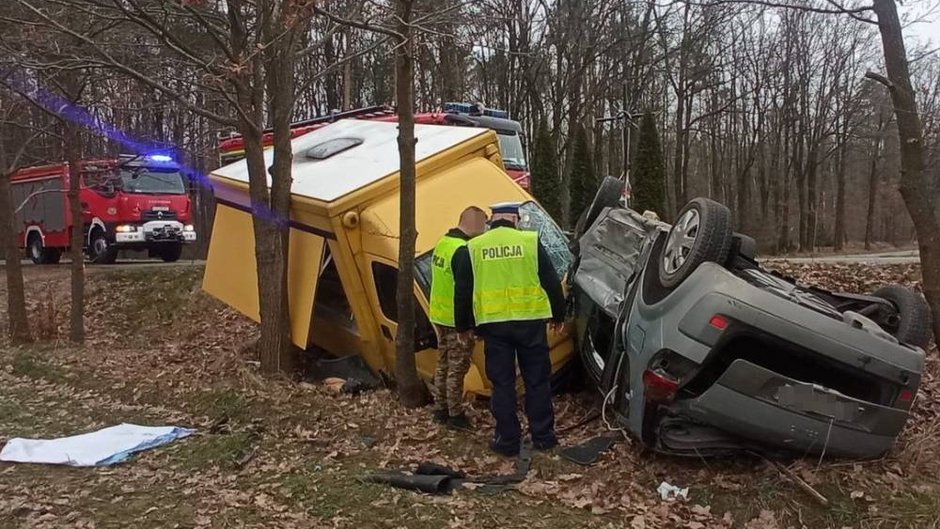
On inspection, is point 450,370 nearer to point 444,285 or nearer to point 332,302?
point 444,285

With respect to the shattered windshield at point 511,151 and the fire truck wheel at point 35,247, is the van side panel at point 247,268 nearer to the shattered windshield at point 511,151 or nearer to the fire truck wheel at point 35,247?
the shattered windshield at point 511,151

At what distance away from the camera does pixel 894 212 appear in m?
50.8

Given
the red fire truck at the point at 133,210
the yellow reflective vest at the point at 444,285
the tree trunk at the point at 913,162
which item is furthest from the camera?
the red fire truck at the point at 133,210

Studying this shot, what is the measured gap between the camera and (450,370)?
624cm

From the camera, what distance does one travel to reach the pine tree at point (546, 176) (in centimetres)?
3100

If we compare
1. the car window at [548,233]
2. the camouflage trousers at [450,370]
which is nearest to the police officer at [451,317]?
the camouflage trousers at [450,370]

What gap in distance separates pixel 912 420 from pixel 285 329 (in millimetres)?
5505

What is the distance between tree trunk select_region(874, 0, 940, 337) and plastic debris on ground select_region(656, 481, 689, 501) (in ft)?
8.19

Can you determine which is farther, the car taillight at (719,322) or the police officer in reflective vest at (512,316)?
the police officer in reflective vest at (512,316)

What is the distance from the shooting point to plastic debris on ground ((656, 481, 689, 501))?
16.1 feet

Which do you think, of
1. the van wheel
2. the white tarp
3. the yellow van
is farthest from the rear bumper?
the van wheel

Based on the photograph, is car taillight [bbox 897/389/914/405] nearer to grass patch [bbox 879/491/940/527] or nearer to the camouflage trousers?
grass patch [bbox 879/491/940/527]

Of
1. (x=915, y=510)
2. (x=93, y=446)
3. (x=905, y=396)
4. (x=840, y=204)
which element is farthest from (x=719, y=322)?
(x=840, y=204)

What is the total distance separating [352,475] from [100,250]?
655 inches
